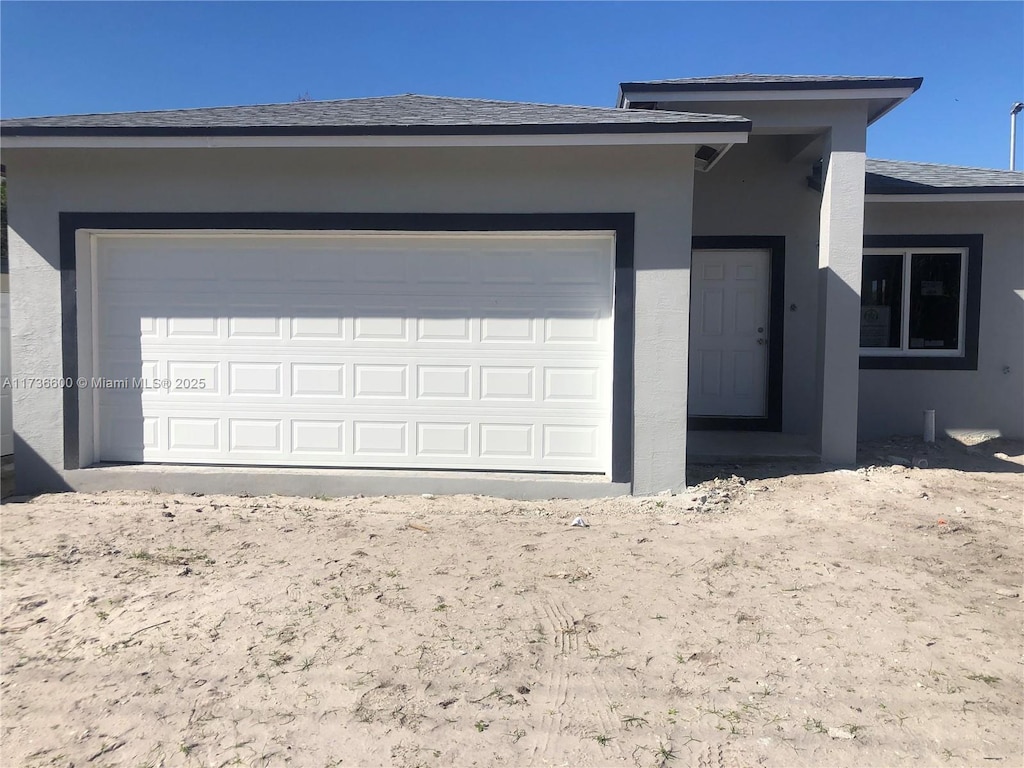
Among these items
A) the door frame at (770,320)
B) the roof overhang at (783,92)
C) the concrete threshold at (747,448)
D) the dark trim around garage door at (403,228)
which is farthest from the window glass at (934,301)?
the dark trim around garage door at (403,228)

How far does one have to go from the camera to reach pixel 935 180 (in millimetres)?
9398

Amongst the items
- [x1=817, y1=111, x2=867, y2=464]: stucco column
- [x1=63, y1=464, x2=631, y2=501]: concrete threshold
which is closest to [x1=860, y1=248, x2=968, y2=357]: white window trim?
[x1=817, y1=111, x2=867, y2=464]: stucco column

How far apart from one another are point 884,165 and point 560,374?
23.5 ft

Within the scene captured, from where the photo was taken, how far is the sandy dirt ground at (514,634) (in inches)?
121

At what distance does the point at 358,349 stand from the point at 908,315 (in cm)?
747

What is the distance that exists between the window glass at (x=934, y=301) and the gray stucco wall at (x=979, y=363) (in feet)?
1.09

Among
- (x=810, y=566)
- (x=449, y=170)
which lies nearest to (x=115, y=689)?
(x=810, y=566)

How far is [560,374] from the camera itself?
22.8 ft

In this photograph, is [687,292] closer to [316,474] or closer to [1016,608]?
[1016,608]

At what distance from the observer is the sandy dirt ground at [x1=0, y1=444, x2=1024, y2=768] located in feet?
10.1

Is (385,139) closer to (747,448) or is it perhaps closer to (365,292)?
(365,292)

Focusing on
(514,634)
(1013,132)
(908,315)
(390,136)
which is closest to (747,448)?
(908,315)

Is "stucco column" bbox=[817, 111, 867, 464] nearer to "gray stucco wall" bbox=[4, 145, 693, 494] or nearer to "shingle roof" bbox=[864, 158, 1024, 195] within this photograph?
"shingle roof" bbox=[864, 158, 1024, 195]

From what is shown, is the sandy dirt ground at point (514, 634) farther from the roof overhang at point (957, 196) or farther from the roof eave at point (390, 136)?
the roof overhang at point (957, 196)
